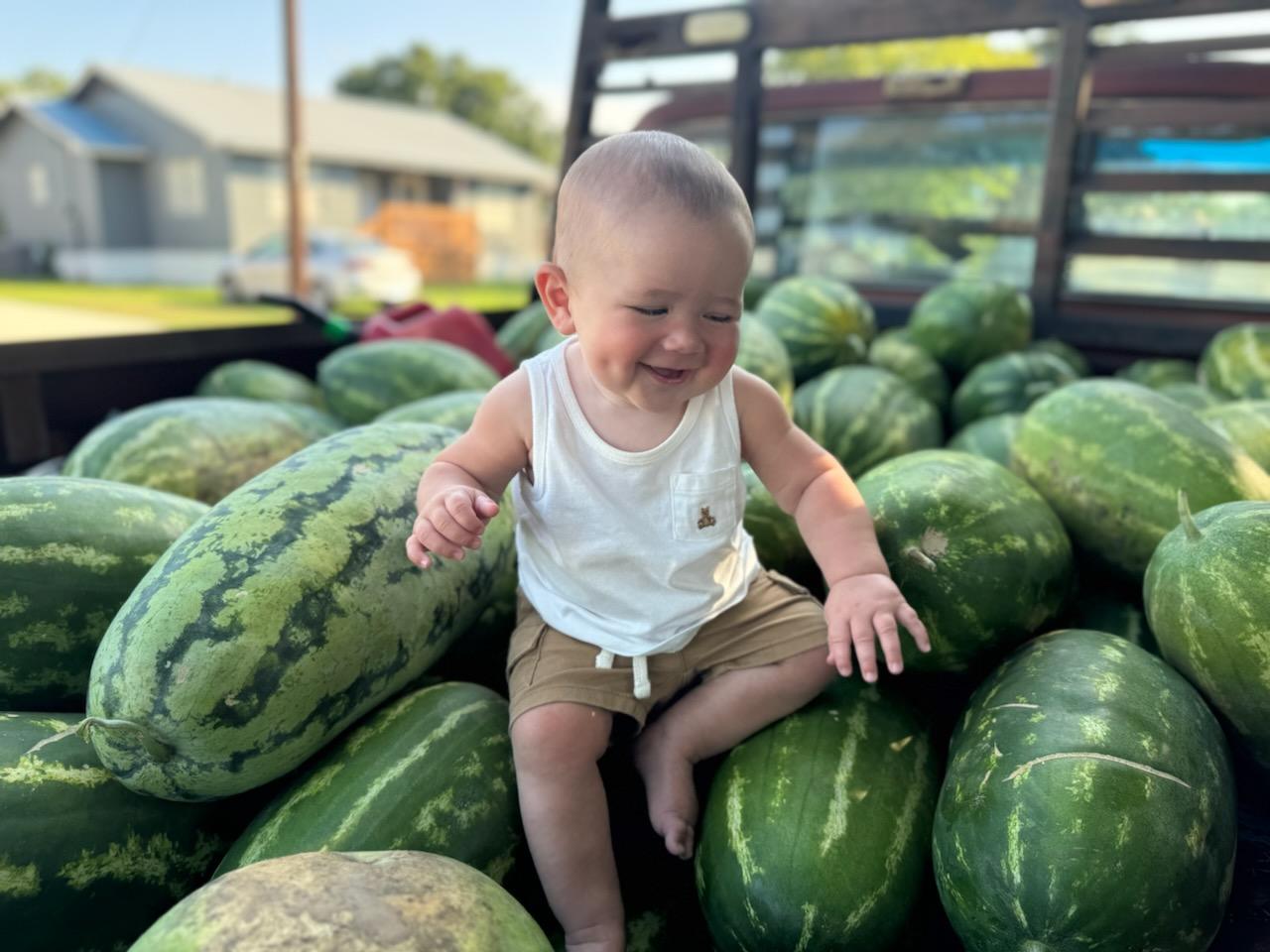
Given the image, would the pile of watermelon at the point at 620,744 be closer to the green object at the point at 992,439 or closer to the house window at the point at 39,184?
the green object at the point at 992,439

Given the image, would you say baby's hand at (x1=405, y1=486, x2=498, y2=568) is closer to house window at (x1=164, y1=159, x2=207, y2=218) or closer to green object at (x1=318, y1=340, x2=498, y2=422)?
green object at (x1=318, y1=340, x2=498, y2=422)

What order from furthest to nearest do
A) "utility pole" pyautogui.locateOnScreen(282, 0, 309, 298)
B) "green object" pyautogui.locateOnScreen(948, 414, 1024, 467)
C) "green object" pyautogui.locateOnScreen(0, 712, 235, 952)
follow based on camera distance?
"utility pole" pyautogui.locateOnScreen(282, 0, 309, 298)
"green object" pyautogui.locateOnScreen(948, 414, 1024, 467)
"green object" pyautogui.locateOnScreen(0, 712, 235, 952)

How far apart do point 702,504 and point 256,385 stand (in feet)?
6.87

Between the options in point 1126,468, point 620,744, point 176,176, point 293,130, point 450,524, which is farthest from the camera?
point 176,176

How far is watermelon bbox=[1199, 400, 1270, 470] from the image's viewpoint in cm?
219

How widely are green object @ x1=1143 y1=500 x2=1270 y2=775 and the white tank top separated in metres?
0.70

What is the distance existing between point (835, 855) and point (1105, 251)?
2960 millimetres

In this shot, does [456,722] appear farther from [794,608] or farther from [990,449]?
[990,449]

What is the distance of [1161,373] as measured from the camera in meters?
3.28

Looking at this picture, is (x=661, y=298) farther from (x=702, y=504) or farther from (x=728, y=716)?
(x=728, y=716)

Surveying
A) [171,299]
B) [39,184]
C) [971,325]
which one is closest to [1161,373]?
[971,325]

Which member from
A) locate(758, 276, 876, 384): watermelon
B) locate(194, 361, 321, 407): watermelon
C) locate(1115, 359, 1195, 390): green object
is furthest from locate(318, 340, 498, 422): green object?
locate(1115, 359, 1195, 390): green object

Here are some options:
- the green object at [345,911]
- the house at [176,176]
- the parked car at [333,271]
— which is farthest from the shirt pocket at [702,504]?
the house at [176,176]

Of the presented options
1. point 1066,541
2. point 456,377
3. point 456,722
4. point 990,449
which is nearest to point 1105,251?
point 990,449
